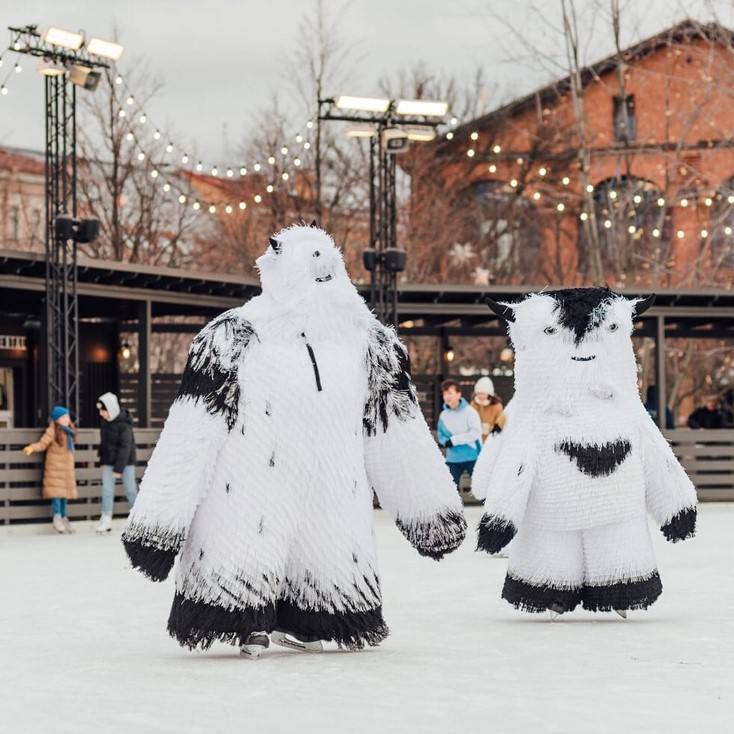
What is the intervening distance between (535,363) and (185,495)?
2.64m

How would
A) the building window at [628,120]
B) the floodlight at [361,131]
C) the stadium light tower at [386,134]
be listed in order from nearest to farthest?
the stadium light tower at [386,134]
the floodlight at [361,131]
the building window at [628,120]

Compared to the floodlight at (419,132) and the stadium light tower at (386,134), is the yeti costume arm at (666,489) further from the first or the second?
the floodlight at (419,132)

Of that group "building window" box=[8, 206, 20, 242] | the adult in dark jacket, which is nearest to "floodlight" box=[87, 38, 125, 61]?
the adult in dark jacket

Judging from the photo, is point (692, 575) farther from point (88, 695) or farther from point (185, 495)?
point (88, 695)

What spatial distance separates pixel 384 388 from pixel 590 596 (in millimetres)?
1940

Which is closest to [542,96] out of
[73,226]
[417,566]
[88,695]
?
[73,226]

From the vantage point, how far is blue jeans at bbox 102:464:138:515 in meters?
18.1

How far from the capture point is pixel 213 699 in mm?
6047

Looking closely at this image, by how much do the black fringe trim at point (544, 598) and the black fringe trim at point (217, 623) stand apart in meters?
2.11

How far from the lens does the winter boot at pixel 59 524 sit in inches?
706

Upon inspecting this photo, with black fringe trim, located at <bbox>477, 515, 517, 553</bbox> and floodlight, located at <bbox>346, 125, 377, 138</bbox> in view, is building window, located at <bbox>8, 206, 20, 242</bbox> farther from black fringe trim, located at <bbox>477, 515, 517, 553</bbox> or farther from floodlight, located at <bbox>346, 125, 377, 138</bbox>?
black fringe trim, located at <bbox>477, 515, 517, 553</bbox>

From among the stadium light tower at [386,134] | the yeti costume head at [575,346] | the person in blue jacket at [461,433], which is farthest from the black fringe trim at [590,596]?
the stadium light tower at [386,134]

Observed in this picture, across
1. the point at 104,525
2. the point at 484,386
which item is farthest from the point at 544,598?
the point at 104,525

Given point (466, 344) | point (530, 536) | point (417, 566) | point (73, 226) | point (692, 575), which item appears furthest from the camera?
point (466, 344)
